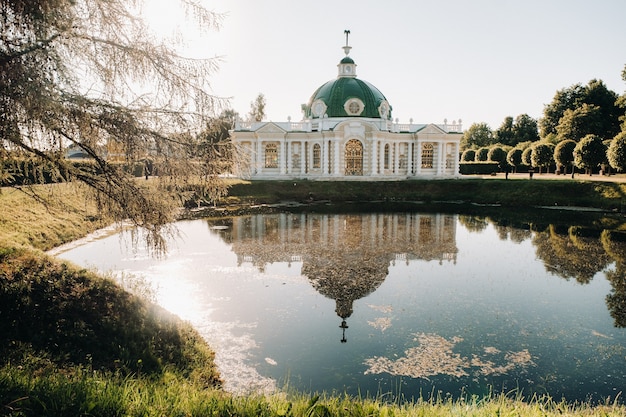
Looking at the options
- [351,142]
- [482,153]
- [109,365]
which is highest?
[482,153]

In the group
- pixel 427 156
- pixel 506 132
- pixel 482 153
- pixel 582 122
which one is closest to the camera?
pixel 427 156

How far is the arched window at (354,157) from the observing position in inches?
1564

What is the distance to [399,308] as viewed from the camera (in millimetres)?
9484

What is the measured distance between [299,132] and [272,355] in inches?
1352

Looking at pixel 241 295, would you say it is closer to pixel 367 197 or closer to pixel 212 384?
pixel 212 384

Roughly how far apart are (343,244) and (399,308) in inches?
278

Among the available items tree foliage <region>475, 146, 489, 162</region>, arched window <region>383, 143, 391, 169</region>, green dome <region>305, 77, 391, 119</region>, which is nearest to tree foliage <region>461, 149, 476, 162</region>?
tree foliage <region>475, 146, 489, 162</region>

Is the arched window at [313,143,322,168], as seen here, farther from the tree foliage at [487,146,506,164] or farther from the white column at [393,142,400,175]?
the tree foliage at [487,146,506,164]

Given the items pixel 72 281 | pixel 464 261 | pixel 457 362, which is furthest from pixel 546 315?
pixel 72 281

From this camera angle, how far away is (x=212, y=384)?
6316 millimetres

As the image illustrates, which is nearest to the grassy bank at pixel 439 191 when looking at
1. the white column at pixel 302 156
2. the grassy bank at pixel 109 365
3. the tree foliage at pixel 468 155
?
the white column at pixel 302 156

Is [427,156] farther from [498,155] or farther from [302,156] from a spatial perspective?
[498,155]

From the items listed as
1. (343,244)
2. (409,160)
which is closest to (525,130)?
(409,160)

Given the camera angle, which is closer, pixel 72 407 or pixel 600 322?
pixel 72 407
